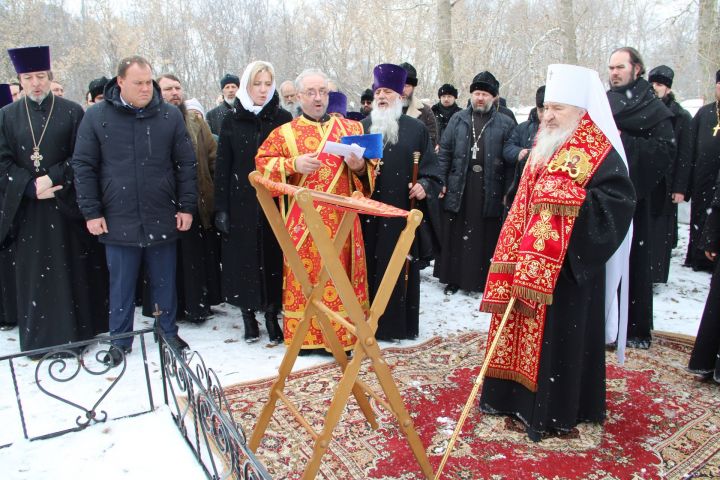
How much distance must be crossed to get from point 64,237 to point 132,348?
1.09m

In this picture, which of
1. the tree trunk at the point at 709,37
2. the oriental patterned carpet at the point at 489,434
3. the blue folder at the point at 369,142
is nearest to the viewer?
the oriental patterned carpet at the point at 489,434

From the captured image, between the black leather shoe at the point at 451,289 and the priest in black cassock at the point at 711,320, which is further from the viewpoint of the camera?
the black leather shoe at the point at 451,289

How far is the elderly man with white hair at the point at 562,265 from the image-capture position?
3.06 metres

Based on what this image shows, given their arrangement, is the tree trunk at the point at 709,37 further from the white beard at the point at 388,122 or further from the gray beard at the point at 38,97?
the gray beard at the point at 38,97

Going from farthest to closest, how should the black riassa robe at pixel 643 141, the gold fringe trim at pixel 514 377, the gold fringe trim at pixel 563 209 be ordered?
the black riassa robe at pixel 643 141 < the gold fringe trim at pixel 514 377 < the gold fringe trim at pixel 563 209

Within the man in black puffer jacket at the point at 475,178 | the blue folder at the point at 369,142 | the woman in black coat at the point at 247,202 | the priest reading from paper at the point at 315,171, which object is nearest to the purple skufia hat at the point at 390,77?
the priest reading from paper at the point at 315,171

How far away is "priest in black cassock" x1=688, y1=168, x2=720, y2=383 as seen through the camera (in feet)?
13.1

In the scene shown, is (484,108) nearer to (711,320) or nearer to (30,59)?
(711,320)

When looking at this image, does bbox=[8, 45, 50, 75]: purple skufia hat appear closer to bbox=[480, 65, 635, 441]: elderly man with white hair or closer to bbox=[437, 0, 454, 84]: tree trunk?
bbox=[480, 65, 635, 441]: elderly man with white hair

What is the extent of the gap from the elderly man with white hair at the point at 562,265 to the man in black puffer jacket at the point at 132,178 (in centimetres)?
259

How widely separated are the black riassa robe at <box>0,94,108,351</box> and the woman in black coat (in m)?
1.17

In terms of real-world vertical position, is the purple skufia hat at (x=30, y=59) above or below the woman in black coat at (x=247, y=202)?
above

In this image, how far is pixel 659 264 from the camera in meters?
6.62

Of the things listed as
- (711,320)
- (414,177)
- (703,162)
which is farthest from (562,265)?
(703,162)
